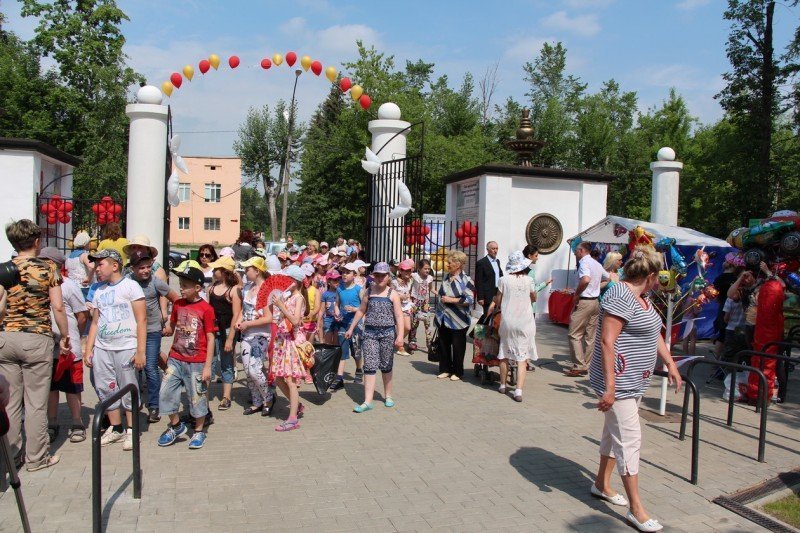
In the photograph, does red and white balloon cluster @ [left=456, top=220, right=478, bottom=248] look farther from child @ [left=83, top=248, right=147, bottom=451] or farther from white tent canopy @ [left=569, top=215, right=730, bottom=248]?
child @ [left=83, top=248, right=147, bottom=451]

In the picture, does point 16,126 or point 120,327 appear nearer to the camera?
point 120,327

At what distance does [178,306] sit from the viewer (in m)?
6.09

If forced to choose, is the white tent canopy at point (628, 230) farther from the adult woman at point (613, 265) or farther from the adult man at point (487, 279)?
the adult man at point (487, 279)

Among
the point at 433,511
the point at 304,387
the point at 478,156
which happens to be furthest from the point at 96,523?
the point at 478,156

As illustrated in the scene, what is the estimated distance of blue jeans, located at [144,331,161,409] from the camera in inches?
252

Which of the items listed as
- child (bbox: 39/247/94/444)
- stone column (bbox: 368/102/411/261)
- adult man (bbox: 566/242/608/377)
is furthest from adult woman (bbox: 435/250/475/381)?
child (bbox: 39/247/94/444)

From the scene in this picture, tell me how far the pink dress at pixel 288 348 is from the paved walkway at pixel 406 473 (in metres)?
0.58

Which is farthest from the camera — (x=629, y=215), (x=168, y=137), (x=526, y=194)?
(x=629, y=215)

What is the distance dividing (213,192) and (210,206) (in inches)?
55.0

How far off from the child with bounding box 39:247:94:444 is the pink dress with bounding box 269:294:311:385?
181 centimetres

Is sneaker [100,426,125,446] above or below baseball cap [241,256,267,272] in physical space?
below

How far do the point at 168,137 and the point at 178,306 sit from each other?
7.08 metres

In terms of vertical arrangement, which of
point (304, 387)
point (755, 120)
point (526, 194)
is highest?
point (755, 120)

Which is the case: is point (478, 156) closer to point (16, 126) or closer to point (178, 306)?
point (16, 126)
